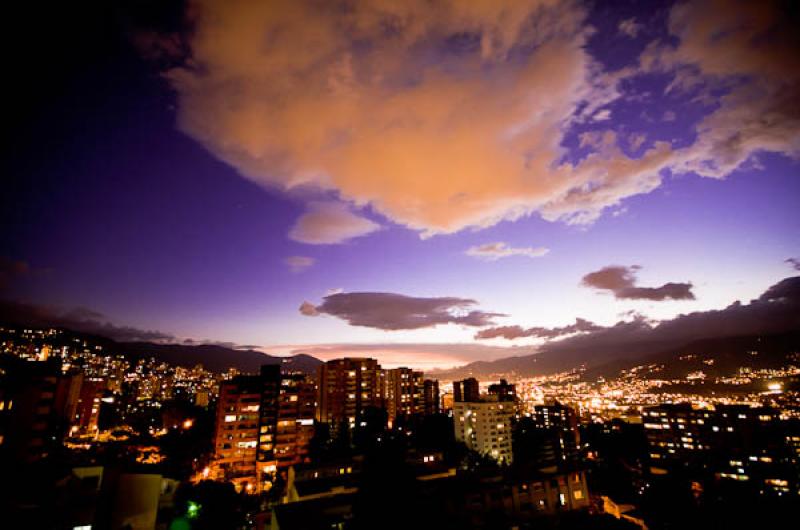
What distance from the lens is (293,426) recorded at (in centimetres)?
5444

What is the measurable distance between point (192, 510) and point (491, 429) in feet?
150

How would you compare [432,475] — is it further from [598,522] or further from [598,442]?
[598,442]

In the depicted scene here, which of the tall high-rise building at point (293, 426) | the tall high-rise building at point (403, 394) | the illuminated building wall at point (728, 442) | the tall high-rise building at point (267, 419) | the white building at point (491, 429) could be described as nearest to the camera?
the illuminated building wall at point (728, 442)

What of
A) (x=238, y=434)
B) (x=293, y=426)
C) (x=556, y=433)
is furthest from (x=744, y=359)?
(x=238, y=434)

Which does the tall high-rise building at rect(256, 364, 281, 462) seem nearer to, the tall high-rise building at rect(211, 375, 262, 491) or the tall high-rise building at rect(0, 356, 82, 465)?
the tall high-rise building at rect(211, 375, 262, 491)

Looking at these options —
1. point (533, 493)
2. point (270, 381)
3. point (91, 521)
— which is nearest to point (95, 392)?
point (270, 381)

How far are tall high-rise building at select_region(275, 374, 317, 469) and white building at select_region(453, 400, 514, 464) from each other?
84.1ft

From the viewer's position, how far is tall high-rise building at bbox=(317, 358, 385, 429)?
78.3 metres

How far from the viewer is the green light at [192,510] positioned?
26081mm

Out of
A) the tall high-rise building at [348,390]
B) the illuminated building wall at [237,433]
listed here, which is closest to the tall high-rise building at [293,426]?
the illuminated building wall at [237,433]

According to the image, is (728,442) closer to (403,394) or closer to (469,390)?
(469,390)

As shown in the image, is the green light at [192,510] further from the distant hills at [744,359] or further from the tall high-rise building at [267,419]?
the distant hills at [744,359]

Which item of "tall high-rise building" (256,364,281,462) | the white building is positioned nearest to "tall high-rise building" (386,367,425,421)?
the white building

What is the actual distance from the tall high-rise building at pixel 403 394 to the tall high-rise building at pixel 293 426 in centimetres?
2806
